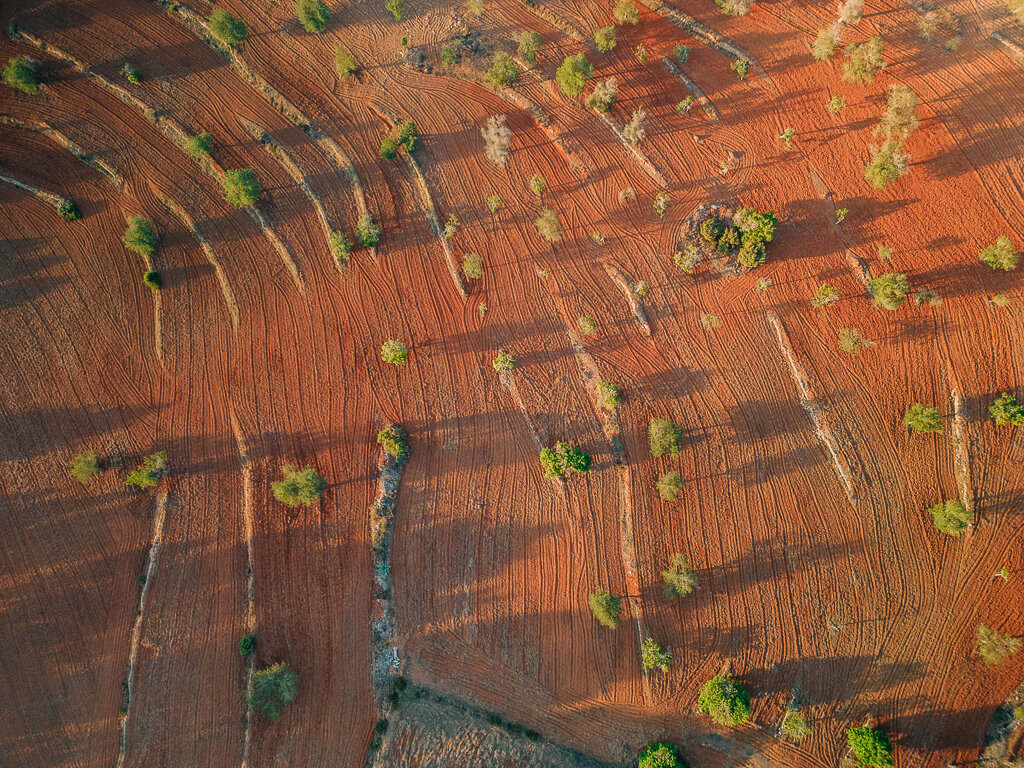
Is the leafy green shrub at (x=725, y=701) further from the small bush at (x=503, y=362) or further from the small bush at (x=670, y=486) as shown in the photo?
the small bush at (x=503, y=362)

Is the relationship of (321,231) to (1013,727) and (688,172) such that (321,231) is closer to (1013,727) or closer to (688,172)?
(688,172)

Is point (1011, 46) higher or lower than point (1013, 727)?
higher

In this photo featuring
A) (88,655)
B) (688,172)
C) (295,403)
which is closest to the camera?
(88,655)

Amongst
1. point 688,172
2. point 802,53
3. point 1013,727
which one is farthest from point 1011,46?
point 1013,727

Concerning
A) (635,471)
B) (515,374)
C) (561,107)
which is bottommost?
(635,471)

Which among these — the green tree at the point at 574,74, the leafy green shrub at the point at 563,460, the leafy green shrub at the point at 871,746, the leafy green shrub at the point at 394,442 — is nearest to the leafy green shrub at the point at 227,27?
the green tree at the point at 574,74

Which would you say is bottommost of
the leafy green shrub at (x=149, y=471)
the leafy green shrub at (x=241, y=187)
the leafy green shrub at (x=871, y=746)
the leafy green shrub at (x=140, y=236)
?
the leafy green shrub at (x=871, y=746)
